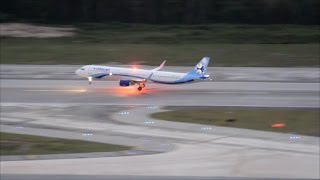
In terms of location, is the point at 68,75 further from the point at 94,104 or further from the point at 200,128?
the point at 200,128

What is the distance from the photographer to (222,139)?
1556cm

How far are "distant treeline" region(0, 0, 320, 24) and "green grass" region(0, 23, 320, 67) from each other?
7.86 feet

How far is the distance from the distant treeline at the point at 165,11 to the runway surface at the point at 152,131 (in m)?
21.4

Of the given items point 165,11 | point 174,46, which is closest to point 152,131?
point 174,46

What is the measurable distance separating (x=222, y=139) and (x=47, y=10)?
127 feet

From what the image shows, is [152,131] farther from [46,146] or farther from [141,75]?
[141,75]

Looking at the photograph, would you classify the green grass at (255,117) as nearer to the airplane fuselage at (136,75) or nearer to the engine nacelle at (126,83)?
the airplane fuselage at (136,75)

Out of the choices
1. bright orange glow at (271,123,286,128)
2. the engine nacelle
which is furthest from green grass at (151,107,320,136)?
the engine nacelle

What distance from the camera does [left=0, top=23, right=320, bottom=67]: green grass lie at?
117ft

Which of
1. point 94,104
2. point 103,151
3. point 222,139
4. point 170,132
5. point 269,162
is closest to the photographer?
point 269,162

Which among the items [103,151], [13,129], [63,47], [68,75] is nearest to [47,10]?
[63,47]

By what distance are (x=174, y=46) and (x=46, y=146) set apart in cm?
2615

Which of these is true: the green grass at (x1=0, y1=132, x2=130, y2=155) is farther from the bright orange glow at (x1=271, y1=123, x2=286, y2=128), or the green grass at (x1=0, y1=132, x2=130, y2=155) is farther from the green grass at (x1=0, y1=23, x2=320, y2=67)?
the green grass at (x1=0, y1=23, x2=320, y2=67)

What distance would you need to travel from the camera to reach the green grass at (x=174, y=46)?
117 feet
